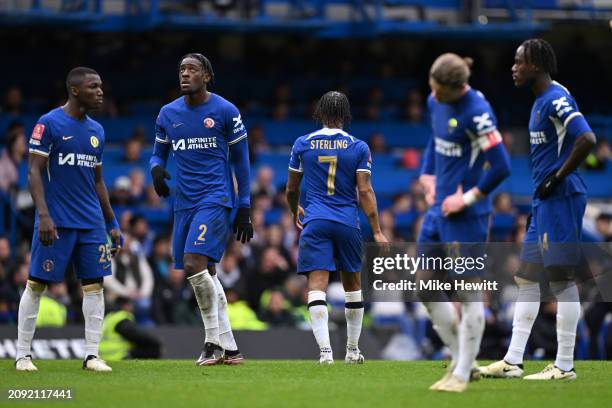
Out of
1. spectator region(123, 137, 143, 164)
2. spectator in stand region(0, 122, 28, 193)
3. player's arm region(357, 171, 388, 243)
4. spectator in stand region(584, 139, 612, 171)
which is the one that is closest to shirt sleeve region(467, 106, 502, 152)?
player's arm region(357, 171, 388, 243)

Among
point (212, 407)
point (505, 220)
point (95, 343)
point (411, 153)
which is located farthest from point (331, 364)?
point (411, 153)

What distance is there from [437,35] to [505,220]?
15.0 feet

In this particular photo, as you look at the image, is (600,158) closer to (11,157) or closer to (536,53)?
(11,157)

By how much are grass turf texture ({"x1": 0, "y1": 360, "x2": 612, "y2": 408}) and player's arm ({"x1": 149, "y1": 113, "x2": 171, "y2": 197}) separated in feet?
5.31

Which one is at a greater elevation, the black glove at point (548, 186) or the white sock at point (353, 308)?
the black glove at point (548, 186)

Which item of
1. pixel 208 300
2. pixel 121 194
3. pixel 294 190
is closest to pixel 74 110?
pixel 208 300

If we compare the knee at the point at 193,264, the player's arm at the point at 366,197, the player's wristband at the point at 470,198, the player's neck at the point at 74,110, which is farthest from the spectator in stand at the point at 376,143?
the player's wristband at the point at 470,198

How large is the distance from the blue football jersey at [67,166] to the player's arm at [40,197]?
0.21 feet

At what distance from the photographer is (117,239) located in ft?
37.2

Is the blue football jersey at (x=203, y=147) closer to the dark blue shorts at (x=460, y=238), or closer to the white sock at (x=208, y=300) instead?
the white sock at (x=208, y=300)

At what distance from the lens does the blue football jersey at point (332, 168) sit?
11.7 metres

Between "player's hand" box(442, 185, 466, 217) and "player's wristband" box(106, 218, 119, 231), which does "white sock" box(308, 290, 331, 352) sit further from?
"player's hand" box(442, 185, 466, 217)

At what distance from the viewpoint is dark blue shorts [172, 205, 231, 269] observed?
1141 cm

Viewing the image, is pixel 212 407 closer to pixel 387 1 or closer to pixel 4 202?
pixel 4 202
